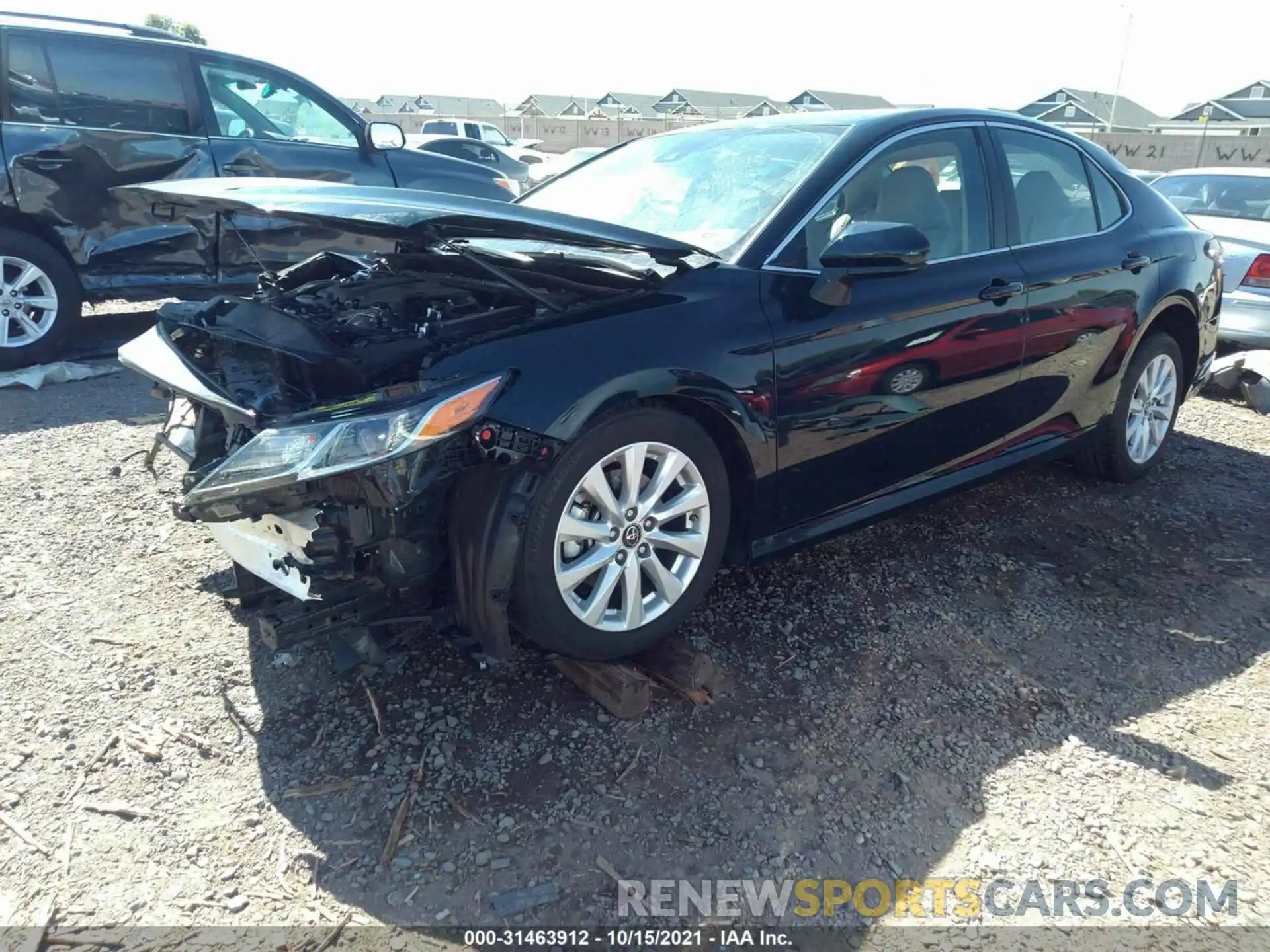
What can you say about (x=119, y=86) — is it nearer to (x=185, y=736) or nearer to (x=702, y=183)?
(x=702, y=183)

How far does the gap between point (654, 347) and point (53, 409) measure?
4328 mm

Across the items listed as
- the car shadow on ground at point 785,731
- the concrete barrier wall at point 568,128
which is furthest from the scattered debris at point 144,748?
the concrete barrier wall at point 568,128

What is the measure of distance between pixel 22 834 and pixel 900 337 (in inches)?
115

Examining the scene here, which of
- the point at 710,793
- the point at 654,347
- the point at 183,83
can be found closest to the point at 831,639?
the point at 710,793

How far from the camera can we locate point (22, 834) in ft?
7.10

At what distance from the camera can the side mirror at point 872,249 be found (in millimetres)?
2771

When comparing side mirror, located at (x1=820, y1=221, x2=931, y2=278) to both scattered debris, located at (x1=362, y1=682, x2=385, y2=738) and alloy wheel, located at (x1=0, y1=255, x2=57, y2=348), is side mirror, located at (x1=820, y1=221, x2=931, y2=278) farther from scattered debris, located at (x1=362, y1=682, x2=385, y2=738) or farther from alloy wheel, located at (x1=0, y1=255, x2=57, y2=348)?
alloy wheel, located at (x1=0, y1=255, x2=57, y2=348)

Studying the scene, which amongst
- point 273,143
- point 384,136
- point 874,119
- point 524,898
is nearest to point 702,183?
point 874,119

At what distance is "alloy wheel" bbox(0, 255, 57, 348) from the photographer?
563 centimetres

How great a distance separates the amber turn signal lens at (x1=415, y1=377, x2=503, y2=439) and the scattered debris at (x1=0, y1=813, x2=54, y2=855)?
52.5 inches

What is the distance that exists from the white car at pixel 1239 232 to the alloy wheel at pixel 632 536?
496 cm

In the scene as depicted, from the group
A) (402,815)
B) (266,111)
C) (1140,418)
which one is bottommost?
(402,815)

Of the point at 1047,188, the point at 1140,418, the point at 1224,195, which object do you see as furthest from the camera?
the point at 1224,195

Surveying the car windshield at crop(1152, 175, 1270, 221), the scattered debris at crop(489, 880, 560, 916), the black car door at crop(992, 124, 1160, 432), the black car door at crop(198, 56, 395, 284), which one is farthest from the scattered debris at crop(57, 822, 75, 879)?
the car windshield at crop(1152, 175, 1270, 221)
